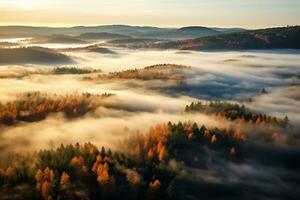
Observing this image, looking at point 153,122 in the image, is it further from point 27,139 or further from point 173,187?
point 173,187

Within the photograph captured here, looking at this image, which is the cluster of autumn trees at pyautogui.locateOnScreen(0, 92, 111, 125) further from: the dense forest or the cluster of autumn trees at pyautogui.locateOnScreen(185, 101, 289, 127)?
the dense forest

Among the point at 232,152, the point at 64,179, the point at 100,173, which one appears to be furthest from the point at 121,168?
the point at 232,152

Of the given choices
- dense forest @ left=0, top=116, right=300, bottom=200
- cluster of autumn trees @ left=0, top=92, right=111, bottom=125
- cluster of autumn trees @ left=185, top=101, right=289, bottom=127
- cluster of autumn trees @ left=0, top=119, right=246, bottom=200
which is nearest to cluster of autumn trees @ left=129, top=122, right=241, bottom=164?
dense forest @ left=0, top=116, right=300, bottom=200

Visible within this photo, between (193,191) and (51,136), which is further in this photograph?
(51,136)

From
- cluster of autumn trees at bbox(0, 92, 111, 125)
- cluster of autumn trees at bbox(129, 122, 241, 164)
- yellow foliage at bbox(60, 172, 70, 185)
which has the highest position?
yellow foliage at bbox(60, 172, 70, 185)

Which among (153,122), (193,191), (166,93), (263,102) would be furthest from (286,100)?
(193,191)

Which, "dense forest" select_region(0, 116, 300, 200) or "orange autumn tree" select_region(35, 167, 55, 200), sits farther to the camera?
"dense forest" select_region(0, 116, 300, 200)

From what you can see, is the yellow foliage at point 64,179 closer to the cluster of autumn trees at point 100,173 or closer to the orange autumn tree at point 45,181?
the cluster of autumn trees at point 100,173
